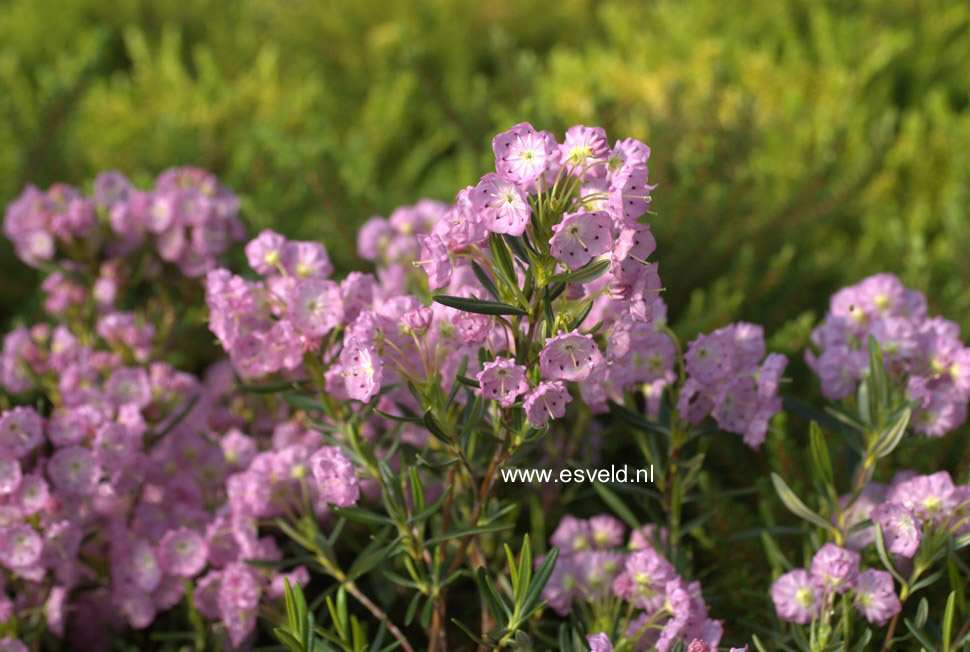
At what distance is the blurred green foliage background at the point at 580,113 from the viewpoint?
238 cm

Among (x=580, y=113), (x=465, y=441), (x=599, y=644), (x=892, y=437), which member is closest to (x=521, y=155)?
(x=465, y=441)

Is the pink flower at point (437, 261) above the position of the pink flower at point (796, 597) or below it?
Answer: above

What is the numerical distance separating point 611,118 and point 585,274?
1341 millimetres

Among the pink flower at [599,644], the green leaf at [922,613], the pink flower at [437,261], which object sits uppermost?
the pink flower at [437,261]

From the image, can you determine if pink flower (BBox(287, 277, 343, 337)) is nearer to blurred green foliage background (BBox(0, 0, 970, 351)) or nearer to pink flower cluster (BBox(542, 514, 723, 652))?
pink flower cluster (BBox(542, 514, 723, 652))

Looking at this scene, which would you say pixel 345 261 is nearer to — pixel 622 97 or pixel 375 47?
pixel 622 97

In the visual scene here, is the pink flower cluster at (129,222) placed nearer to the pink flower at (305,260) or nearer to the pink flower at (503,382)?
the pink flower at (305,260)

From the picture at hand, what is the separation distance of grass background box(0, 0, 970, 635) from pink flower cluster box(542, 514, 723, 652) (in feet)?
0.70

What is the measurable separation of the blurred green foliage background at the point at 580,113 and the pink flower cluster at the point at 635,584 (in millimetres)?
597

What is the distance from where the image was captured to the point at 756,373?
1315mm

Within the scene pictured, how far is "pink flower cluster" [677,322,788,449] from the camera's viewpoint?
1.29 metres

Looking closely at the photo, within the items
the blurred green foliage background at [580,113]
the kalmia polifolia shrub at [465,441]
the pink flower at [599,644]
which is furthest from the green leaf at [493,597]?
the blurred green foliage background at [580,113]

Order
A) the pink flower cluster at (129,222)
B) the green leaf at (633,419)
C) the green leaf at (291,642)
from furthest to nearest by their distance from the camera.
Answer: the pink flower cluster at (129,222), the green leaf at (633,419), the green leaf at (291,642)

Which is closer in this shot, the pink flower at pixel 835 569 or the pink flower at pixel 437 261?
the pink flower at pixel 437 261
